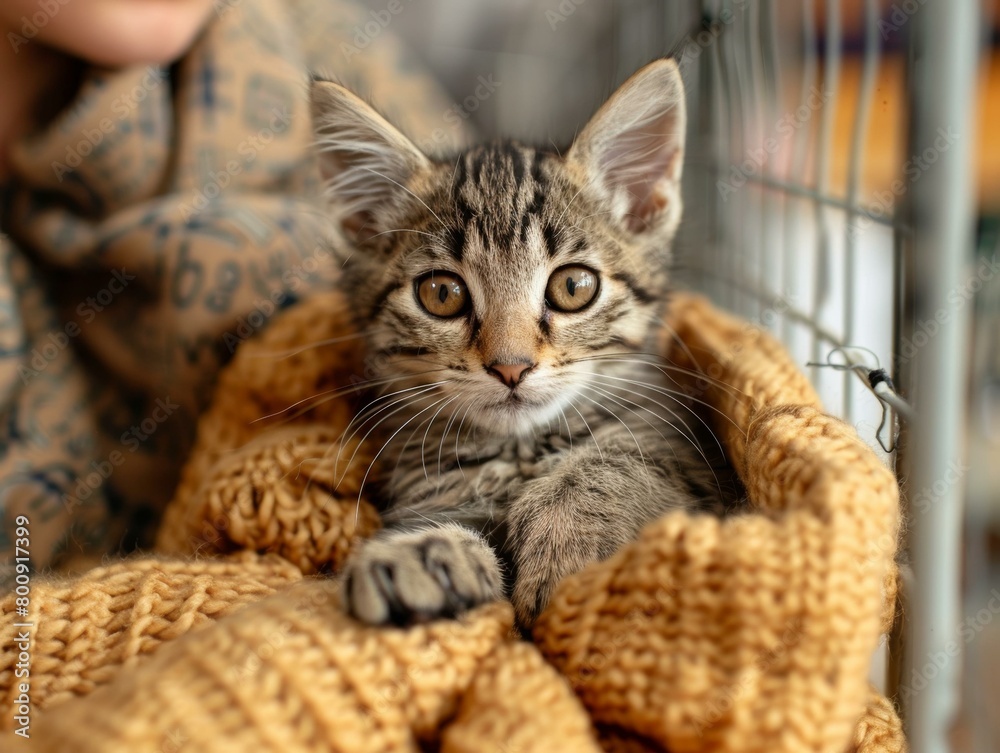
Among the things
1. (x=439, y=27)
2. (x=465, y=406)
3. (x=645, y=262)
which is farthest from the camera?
(x=439, y=27)

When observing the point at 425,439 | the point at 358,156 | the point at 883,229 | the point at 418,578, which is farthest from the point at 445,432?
the point at 883,229

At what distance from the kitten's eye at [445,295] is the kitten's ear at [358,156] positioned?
19 cm

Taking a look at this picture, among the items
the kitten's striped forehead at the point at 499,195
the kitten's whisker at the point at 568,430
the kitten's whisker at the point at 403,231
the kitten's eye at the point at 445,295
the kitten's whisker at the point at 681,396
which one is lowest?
the kitten's whisker at the point at 568,430

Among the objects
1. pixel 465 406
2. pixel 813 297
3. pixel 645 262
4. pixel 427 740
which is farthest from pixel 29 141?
pixel 813 297

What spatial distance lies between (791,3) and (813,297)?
500 mm

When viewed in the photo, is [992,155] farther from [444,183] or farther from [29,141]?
[29,141]

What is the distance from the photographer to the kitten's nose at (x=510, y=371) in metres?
0.82

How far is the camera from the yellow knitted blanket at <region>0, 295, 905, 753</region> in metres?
0.54

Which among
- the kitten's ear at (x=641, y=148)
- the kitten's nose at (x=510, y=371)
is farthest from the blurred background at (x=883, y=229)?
the kitten's nose at (x=510, y=371)

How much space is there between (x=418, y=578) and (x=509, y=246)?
1.42 ft

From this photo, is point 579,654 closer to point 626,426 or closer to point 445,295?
point 626,426

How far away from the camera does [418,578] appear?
2.19 feet

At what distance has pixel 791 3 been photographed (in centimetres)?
113

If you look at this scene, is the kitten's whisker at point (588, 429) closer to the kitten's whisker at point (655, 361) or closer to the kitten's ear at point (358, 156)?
the kitten's whisker at point (655, 361)
